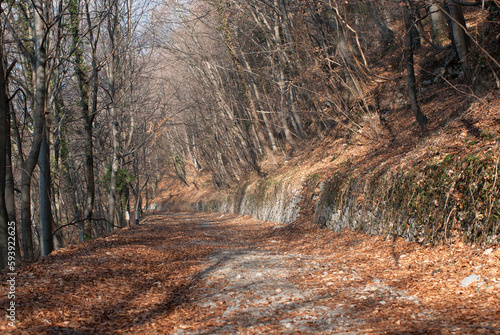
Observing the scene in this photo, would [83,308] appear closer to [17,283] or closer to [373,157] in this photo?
[17,283]

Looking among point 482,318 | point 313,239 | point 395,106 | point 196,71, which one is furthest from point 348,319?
point 196,71

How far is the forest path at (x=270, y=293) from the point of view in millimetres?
3871

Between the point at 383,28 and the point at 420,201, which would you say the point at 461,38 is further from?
the point at 383,28

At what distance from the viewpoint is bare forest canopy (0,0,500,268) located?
8398 mm

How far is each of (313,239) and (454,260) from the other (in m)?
5.01

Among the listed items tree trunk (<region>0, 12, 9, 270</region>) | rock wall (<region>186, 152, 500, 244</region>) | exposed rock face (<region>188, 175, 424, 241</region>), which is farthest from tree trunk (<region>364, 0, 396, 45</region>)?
tree trunk (<region>0, 12, 9, 270</region>)

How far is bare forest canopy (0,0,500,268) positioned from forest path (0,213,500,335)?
2335 millimetres

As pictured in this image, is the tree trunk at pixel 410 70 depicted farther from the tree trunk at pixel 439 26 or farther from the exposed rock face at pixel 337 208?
the tree trunk at pixel 439 26

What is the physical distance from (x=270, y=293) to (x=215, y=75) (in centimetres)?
1888

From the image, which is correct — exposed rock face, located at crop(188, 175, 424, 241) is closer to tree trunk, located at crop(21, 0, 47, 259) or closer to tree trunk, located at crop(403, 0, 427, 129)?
tree trunk, located at crop(403, 0, 427, 129)

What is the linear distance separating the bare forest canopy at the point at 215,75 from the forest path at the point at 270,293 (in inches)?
91.9

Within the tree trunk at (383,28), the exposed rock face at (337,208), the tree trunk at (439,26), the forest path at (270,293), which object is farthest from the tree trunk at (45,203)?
the tree trunk at (383,28)

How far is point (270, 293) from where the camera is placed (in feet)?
17.1

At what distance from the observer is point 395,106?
12844 mm
